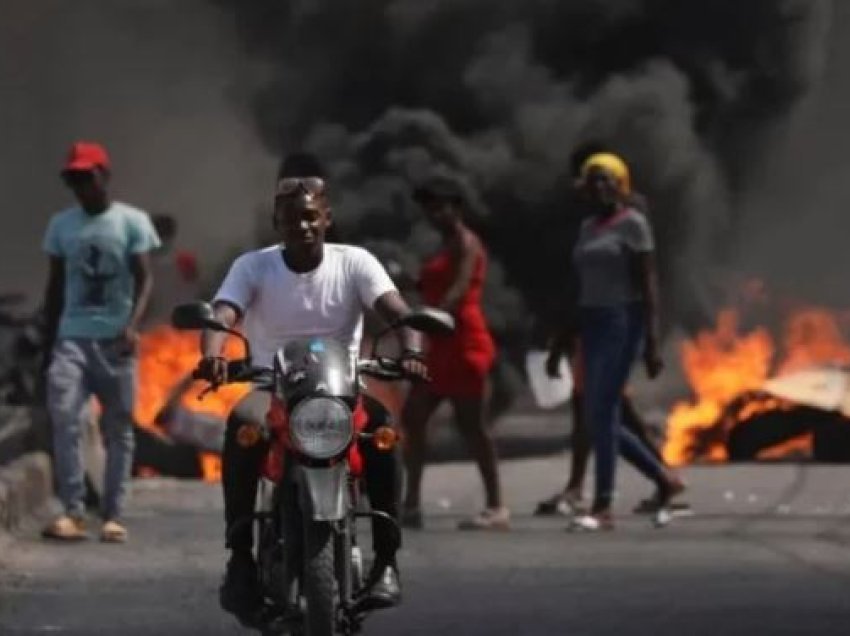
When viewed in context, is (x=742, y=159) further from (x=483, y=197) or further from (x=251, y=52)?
(x=251, y=52)

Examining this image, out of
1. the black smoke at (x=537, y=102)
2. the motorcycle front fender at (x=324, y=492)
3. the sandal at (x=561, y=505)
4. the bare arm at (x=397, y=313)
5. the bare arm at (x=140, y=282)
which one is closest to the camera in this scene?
the motorcycle front fender at (x=324, y=492)

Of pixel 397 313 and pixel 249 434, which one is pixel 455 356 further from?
pixel 249 434

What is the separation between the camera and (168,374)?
18.6 metres

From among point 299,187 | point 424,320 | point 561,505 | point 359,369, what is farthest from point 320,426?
point 561,505

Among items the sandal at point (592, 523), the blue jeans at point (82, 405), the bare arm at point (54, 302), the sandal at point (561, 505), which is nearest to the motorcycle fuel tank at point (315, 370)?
the blue jeans at point (82, 405)

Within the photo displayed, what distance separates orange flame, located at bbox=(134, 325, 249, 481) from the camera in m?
17.3

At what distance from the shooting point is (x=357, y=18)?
76.8 feet

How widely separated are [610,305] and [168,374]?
6183 millimetres

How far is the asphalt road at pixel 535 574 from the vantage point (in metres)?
9.61

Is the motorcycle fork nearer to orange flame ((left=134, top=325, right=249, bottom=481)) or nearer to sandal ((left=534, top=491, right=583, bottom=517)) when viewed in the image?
sandal ((left=534, top=491, right=583, bottom=517))

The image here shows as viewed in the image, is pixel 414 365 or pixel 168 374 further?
pixel 168 374

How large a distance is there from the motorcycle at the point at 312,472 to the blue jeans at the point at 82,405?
4.14 m

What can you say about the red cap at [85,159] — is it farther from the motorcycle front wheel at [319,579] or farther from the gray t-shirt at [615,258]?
the motorcycle front wheel at [319,579]

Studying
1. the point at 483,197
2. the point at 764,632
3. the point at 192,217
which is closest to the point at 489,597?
the point at 764,632
